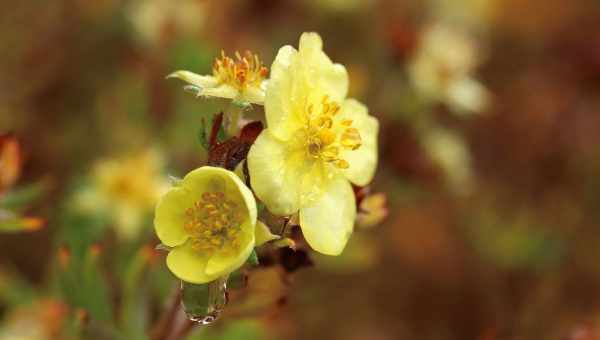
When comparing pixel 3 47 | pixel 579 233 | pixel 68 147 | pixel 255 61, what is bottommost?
pixel 579 233

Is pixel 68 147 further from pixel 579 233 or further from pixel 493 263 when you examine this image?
pixel 579 233

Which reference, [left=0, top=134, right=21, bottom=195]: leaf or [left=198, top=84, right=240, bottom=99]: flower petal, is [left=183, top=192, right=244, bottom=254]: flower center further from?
[left=0, top=134, right=21, bottom=195]: leaf

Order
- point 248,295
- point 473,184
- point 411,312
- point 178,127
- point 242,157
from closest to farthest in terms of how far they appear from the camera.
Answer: point 242,157 → point 248,295 → point 178,127 → point 411,312 → point 473,184

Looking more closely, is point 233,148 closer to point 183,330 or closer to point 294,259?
point 294,259

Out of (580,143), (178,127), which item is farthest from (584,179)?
(178,127)

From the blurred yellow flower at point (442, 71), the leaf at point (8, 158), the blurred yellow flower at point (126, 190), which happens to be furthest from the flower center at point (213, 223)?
the blurred yellow flower at point (442, 71)

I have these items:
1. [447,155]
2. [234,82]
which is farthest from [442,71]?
[234,82]
